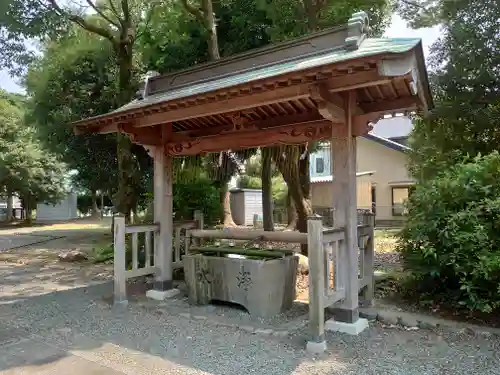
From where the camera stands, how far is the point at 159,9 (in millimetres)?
11047

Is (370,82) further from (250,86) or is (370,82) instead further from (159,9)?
(159,9)

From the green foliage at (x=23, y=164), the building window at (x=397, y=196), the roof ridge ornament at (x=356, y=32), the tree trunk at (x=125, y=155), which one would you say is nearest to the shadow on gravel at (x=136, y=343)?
the roof ridge ornament at (x=356, y=32)

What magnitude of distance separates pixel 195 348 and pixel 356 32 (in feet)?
12.3

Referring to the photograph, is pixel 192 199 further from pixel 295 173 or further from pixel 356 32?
pixel 356 32

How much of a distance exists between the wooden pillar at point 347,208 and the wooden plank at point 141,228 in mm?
2844

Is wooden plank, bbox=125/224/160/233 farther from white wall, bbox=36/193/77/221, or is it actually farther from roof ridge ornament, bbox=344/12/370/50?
white wall, bbox=36/193/77/221

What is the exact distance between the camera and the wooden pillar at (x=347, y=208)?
4688mm

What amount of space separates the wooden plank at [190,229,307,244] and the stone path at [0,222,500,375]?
123 cm

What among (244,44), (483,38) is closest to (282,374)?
Answer: (483,38)

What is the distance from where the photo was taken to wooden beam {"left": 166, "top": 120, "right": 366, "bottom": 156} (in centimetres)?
514

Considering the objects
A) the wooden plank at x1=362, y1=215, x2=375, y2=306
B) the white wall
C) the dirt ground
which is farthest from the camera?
the white wall

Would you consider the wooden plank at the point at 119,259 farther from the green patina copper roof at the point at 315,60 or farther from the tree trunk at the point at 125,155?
the tree trunk at the point at 125,155

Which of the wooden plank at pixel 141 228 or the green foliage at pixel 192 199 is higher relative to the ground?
the green foliage at pixel 192 199

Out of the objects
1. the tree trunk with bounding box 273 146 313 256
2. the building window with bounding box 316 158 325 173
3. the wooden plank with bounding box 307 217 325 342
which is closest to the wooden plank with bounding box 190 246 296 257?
the wooden plank with bounding box 307 217 325 342
